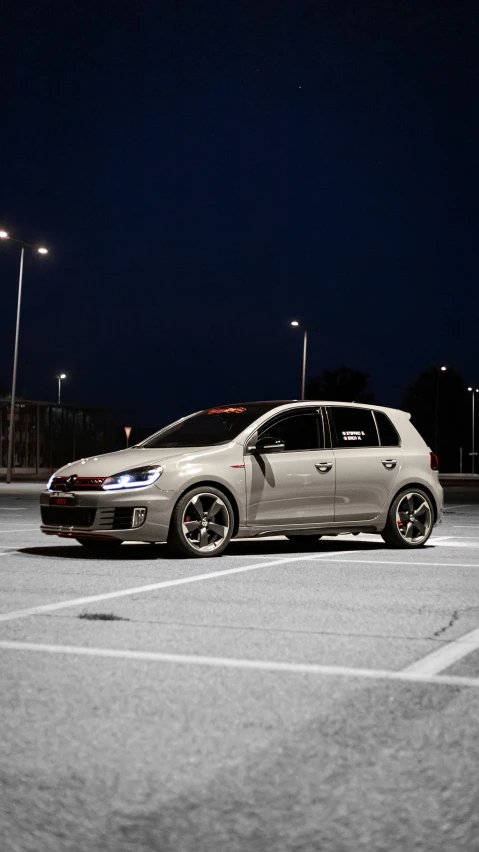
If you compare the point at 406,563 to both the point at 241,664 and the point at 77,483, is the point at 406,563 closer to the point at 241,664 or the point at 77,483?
the point at 77,483

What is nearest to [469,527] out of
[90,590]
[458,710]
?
[90,590]

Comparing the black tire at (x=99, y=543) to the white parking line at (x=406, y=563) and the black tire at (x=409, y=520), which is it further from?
the black tire at (x=409, y=520)

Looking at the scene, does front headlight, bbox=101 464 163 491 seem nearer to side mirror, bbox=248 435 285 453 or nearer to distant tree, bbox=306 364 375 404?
side mirror, bbox=248 435 285 453

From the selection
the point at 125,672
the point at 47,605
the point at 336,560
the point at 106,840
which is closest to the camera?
the point at 106,840

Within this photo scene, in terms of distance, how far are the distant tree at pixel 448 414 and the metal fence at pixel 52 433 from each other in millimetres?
69511

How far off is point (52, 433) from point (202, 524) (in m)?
44.1

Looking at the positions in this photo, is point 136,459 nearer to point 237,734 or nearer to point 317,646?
point 317,646

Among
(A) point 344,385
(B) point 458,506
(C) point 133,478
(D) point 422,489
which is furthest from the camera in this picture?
(A) point 344,385

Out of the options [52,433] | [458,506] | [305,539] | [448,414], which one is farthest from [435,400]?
[305,539]

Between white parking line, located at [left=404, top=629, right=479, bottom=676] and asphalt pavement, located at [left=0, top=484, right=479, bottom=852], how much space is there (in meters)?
0.03

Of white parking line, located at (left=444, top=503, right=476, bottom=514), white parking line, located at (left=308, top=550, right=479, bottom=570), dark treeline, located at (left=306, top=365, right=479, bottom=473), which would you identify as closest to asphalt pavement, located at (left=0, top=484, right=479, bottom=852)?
white parking line, located at (left=308, top=550, right=479, bottom=570)

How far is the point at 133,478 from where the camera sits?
38.0 feet

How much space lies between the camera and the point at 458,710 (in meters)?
5.04

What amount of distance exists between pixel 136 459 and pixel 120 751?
7.60 metres
